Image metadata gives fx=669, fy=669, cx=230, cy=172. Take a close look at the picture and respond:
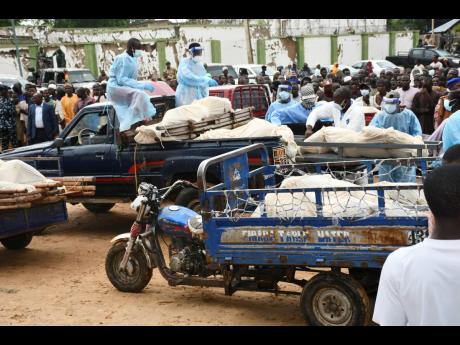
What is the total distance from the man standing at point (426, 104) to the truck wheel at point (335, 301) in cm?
747

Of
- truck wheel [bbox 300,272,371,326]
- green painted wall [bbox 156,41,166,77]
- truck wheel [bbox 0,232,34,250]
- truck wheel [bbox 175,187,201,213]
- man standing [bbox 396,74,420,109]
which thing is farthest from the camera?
green painted wall [bbox 156,41,166,77]

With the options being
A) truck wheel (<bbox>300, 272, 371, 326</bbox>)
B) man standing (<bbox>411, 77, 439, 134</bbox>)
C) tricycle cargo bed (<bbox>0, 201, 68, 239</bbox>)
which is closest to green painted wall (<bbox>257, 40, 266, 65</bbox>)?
man standing (<bbox>411, 77, 439, 134</bbox>)

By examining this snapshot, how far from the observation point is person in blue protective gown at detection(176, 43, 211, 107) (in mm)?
10234

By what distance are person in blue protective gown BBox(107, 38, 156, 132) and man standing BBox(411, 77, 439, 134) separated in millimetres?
5085

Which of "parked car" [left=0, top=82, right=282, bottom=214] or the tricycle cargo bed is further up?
"parked car" [left=0, top=82, right=282, bottom=214]

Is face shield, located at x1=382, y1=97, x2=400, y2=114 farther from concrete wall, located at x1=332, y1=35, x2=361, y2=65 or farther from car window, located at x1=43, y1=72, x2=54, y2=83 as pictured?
concrete wall, located at x1=332, y1=35, x2=361, y2=65

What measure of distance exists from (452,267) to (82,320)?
4456mm

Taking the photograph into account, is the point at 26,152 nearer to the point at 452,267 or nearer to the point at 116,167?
the point at 116,167

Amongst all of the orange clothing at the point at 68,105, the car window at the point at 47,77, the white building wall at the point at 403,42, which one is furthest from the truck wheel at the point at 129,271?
the white building wall at the point at 403,42

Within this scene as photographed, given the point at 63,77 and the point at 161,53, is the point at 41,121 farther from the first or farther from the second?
the point at 161,53

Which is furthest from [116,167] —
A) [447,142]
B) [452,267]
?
[452,267]

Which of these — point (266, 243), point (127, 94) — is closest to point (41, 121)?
point (127, 94)

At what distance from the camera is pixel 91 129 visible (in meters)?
9.32

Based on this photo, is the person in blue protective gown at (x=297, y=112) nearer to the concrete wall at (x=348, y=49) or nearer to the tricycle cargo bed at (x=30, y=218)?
the tricycle cargo bed at (x=30, y=218)
